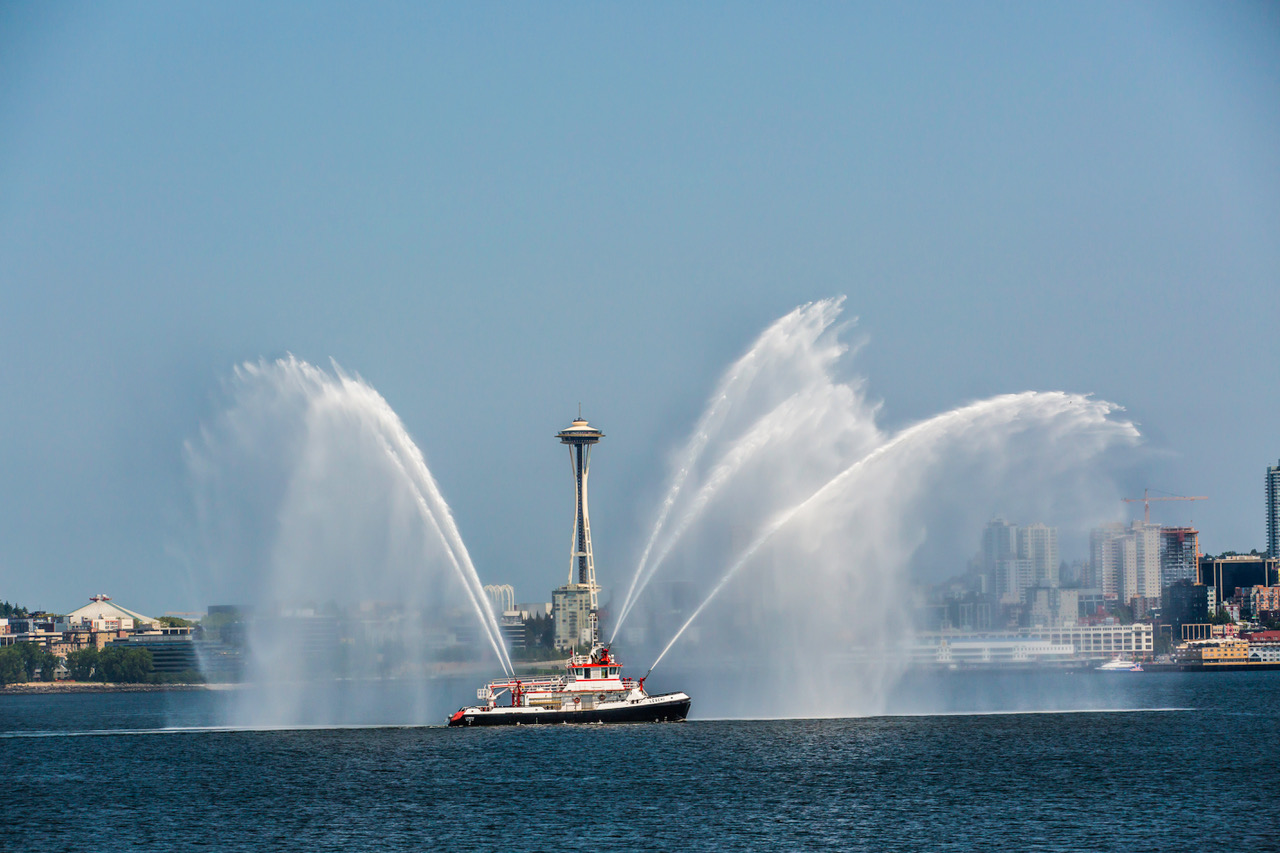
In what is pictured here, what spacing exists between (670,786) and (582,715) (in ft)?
52.6

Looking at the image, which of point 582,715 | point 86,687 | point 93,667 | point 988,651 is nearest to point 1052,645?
point 988,651

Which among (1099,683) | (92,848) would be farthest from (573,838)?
(1099,683)

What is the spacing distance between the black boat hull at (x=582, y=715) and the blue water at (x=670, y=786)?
3.17ft

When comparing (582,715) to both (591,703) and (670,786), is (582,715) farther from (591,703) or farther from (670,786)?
(670,786)

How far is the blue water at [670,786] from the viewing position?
4447cm

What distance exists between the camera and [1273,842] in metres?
42.2

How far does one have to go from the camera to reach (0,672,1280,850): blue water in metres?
44.5

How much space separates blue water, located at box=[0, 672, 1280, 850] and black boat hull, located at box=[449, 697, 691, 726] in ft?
3.17

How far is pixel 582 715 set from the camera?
226ft

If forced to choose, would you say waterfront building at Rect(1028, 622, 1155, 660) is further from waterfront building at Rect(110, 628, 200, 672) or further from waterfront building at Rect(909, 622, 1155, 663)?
waterfront building at Rect(110, 628, 200, 672)

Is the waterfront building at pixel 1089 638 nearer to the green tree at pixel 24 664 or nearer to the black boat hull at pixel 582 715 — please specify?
the green tree at pixel 24 664

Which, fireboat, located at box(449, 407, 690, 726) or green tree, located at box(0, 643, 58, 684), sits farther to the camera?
green tree, located at box(0, 643, 58, 684)

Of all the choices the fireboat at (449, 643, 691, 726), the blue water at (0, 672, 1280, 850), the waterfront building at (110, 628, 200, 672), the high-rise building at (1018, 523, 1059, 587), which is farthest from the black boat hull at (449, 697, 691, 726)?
the waterfront building at (110, 628, 200, 672)

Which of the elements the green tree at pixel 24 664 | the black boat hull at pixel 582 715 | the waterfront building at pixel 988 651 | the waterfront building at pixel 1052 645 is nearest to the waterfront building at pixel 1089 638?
the waterfront building at pixel 1052 645
